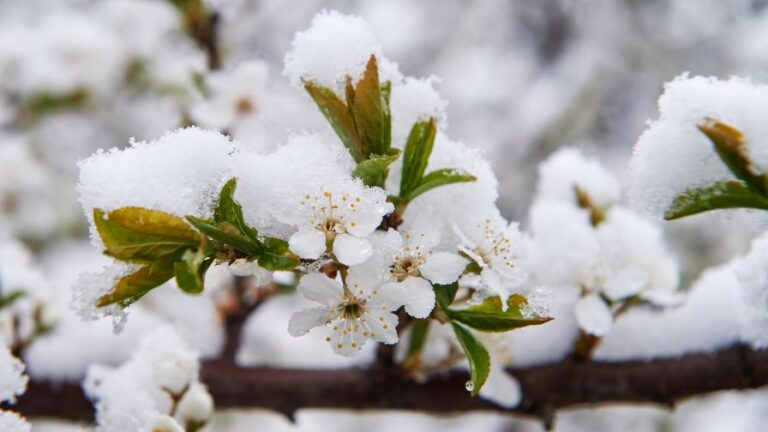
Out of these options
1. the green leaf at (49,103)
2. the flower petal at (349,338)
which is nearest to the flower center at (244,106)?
the flower petal at (349,338)

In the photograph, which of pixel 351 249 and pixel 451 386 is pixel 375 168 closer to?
pixel 351 249

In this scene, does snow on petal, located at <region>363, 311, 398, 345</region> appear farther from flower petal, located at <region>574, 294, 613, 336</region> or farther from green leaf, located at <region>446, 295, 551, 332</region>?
flower petal, located at <region>574, 294, 613, 336</region>

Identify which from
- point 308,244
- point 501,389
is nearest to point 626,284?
point 501,389

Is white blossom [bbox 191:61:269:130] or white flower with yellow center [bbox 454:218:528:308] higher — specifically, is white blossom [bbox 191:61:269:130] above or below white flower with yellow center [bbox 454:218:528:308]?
above

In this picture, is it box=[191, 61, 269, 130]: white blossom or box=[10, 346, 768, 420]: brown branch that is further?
box=[191, 61, 269, 130]: white blossom

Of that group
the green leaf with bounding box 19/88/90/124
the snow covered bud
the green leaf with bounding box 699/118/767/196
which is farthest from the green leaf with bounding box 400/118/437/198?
the green leaf with bounding box 19/88/90/124

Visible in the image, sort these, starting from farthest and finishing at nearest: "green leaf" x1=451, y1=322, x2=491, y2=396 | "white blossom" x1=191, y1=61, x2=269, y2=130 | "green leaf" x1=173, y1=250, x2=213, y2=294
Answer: "white blossom" x1=191, y1=61, x2=269, y2=130 < "green leaf" x1=451, y1=322, x2=491, y2=396 < "green leaf" x1=173, y1=250, x2=213, y2=294

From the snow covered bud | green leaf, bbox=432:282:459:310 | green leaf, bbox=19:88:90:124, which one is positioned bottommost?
the snow covered bud

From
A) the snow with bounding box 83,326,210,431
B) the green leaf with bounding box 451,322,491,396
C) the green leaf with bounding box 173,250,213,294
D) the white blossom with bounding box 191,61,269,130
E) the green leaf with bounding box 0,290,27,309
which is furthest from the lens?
the white blossom with bounding box 191,61,269,130
